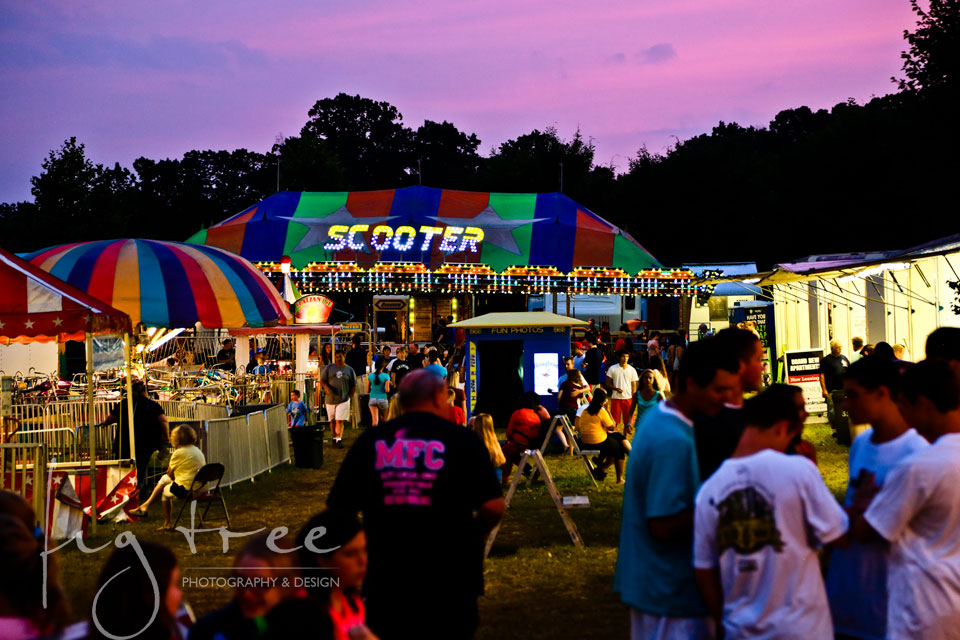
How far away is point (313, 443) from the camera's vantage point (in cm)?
1459

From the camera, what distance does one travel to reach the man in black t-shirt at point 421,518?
3939 millimetres

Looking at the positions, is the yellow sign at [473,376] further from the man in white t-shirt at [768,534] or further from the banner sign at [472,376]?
the man in white t-shirt at [768,534]

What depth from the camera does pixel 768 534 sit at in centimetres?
328

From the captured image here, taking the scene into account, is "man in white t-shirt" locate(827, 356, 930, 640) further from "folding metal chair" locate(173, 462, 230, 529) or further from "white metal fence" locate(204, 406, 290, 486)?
"white metal fence" locate(204, 406, 290, 486)

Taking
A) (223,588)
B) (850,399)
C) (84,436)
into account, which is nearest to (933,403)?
(850,399)

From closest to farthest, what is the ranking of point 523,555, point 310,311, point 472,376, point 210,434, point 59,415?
point 523,555 → point 210,434 → point 59,415 → point 472,376 → point 310,311

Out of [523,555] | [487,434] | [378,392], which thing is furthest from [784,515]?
[378,392]

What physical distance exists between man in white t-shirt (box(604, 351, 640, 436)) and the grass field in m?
1.98

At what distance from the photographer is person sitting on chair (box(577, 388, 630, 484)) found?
12.2 metres

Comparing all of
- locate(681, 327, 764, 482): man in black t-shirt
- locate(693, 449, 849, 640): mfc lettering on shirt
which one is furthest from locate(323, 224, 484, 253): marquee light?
locate(693, 449, 849, 640): mfc lettering on shirt

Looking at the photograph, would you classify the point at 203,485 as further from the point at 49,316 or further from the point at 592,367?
the point at 592,367

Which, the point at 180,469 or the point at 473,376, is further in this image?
the point at 473,376

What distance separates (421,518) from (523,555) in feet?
16.3

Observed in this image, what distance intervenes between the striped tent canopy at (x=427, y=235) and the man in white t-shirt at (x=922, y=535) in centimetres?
3393
